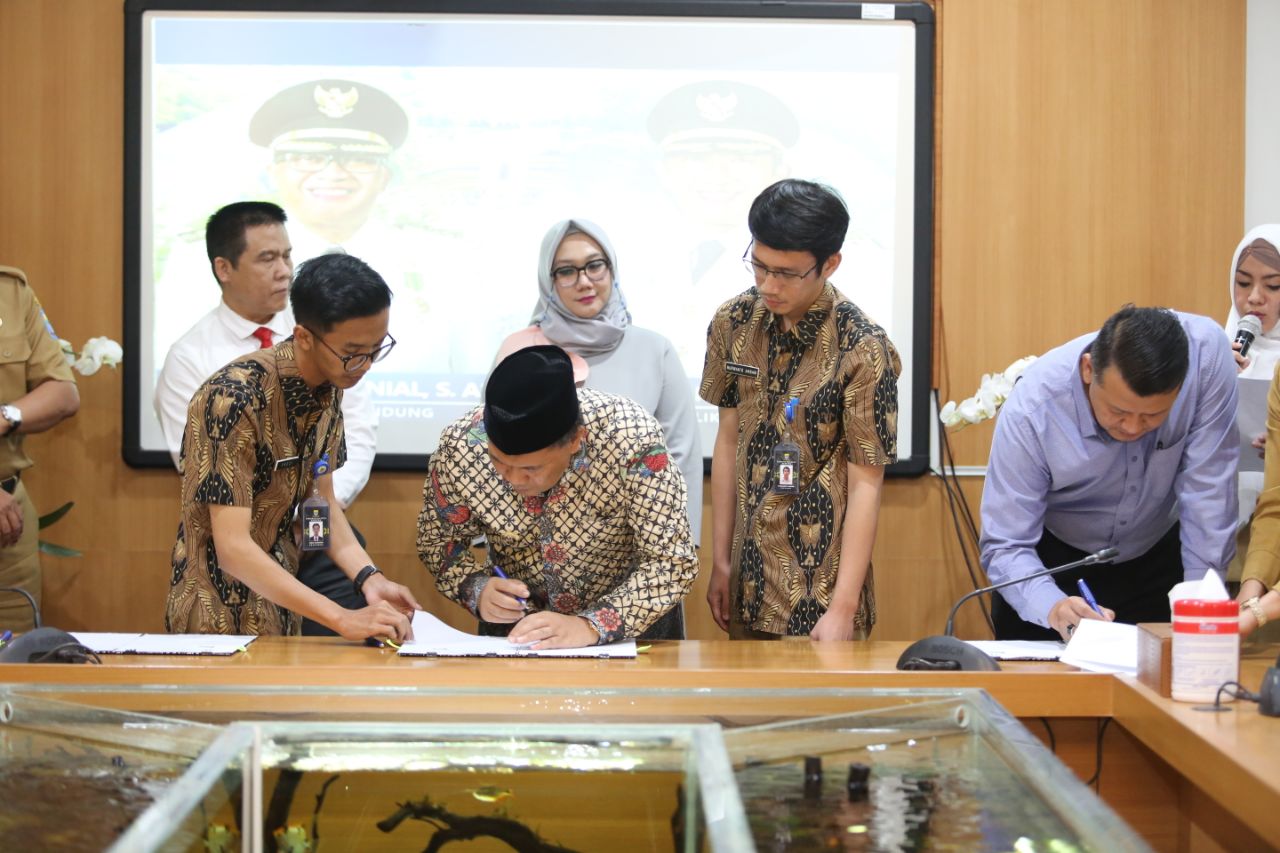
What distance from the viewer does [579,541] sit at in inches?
97.1

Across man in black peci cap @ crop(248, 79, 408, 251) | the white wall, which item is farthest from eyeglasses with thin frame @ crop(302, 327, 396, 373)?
the white wall

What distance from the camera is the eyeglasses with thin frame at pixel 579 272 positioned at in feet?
11.0

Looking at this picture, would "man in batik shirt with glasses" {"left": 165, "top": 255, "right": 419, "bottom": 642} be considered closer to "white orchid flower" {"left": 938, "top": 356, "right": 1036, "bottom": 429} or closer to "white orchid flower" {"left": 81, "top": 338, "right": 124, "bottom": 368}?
"white orchid flower" {"left": 81, "top": 338, "right": 124, "bottom": 368}

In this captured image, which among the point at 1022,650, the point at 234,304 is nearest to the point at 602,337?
the point at 234,304

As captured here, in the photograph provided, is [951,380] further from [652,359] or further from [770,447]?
[770,447]

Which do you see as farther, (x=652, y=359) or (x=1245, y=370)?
(x=652, y=359)

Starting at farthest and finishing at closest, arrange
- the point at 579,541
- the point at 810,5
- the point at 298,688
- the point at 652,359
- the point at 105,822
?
the point at 810,5, the point at 652,359, the point at 579,541, the point at 298,688, the point at 105,822

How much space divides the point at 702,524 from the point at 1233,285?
1.71 metres

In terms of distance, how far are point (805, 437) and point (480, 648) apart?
0.84m

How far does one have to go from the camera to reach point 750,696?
5.62 feet

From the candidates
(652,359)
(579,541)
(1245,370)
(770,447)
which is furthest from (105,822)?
(1245,370)

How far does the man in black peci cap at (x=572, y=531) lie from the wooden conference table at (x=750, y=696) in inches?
4.8

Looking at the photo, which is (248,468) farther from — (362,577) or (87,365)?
(87,365)

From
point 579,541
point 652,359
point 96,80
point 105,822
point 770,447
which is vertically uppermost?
point 96,80
